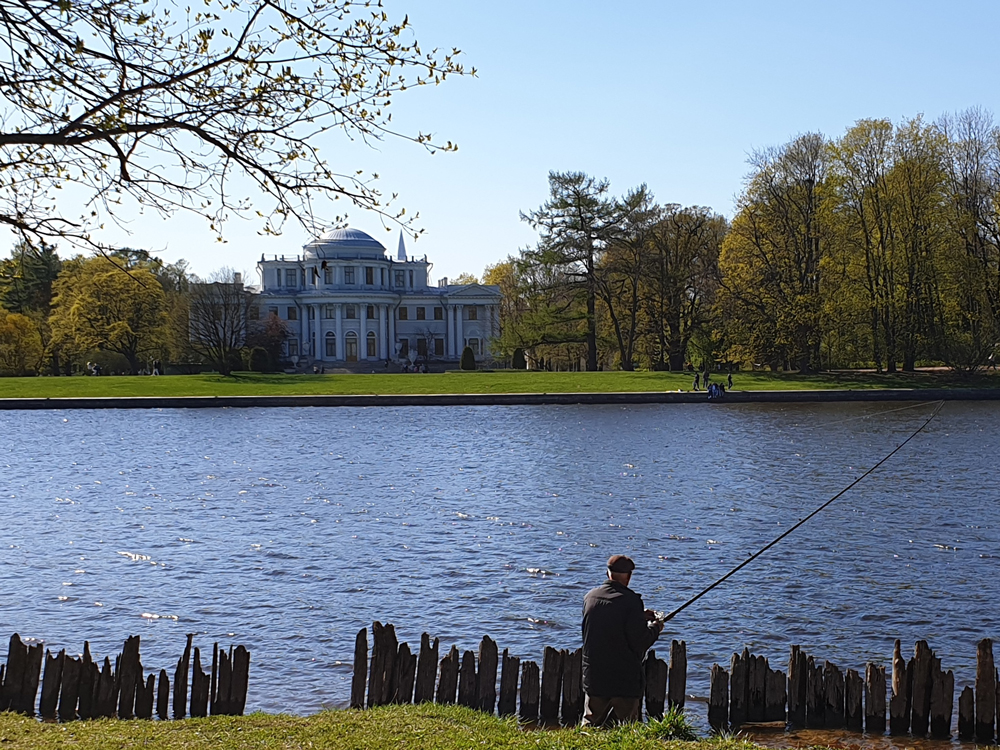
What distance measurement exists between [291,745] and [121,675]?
197cm

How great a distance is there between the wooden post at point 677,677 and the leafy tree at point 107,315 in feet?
221

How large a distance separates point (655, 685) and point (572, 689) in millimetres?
753

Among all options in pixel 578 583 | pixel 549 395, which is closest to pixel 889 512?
pixel 578 583

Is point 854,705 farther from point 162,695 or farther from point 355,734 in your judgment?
point 162,695

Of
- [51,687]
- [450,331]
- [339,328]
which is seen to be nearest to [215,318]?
[339,328]

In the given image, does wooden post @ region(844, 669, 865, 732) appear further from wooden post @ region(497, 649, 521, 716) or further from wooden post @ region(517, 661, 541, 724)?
wooden post @ region(497, 649, 521, 716)

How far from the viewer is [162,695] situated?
934 centimetres

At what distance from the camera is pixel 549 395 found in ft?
187

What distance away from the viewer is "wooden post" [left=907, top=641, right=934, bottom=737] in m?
9.38

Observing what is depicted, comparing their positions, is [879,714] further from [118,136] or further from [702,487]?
[702,487]

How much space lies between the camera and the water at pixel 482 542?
44.8 ft

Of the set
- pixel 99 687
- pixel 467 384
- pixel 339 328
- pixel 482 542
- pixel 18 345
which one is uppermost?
pixel 339 328

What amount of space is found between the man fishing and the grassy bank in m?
50.1

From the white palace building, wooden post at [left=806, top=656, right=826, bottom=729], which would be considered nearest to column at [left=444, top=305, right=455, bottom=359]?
the white palace building
